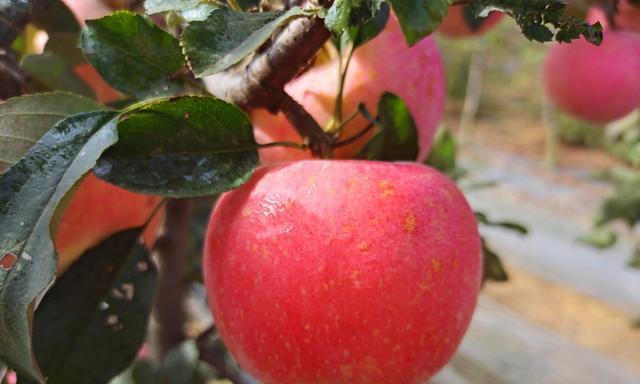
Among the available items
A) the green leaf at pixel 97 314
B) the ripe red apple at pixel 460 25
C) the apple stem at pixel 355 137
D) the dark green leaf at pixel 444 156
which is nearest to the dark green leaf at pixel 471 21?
the ripe red apple at pixel 460 25

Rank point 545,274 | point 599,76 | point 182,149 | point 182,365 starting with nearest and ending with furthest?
point 182,149, point 182,365, point 599,76, point 545,274

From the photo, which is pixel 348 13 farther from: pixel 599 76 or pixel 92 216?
pixel 599 76

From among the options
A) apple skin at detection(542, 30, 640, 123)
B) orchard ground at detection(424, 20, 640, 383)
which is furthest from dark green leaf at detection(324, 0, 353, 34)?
orchard ground at detection(424, 20, 640, 383)

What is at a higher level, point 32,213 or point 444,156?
point 32,213

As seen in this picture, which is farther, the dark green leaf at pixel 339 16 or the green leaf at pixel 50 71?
the green leaf at pixel 50 71

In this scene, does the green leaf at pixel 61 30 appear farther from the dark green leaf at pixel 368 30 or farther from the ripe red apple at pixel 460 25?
the ripe red apple at pixel 460 25

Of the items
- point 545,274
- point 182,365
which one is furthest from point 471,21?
point 545,274
